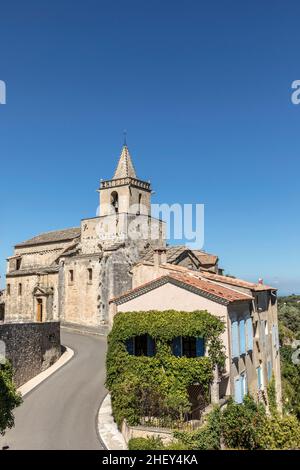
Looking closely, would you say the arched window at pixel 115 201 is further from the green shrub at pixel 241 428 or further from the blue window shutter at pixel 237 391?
the green shrub at pixel 241 428

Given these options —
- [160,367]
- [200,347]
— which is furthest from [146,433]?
[200,347]

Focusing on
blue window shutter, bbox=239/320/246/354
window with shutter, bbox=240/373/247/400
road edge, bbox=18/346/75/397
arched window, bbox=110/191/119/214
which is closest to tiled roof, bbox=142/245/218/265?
arched window, bbox=110/191/119/214

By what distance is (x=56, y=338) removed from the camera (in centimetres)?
3066

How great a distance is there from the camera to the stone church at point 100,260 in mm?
41844

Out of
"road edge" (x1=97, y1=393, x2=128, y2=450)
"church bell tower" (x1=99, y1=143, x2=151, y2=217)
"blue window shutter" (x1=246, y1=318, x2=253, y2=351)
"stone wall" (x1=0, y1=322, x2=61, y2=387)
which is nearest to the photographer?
"road edge" (x1=97, y1=393, x2=128, y2=450)

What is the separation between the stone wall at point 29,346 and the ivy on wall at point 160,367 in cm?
742

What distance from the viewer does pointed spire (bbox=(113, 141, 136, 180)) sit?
1809 inches

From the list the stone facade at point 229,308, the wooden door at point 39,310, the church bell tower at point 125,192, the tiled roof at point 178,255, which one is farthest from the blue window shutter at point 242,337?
the wooden door at point 39,310

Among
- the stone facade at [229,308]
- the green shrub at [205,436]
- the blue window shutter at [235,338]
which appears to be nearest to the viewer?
the green shrub at [205,436]

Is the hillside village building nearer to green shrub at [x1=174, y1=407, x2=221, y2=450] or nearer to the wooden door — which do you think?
the wooden door

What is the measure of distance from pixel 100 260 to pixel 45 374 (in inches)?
629

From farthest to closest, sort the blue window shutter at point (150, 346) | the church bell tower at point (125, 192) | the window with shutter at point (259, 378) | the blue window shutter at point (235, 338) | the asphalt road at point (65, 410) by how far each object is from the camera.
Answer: the church bell tower at point (125, 192) → the window with shutter at point (259, 378) → the blue window shutter at point (235, 338) → the blue window shutter at point (150, 346) → the asphalt road at point (65, 410)

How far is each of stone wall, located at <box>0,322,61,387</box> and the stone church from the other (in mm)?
11403
